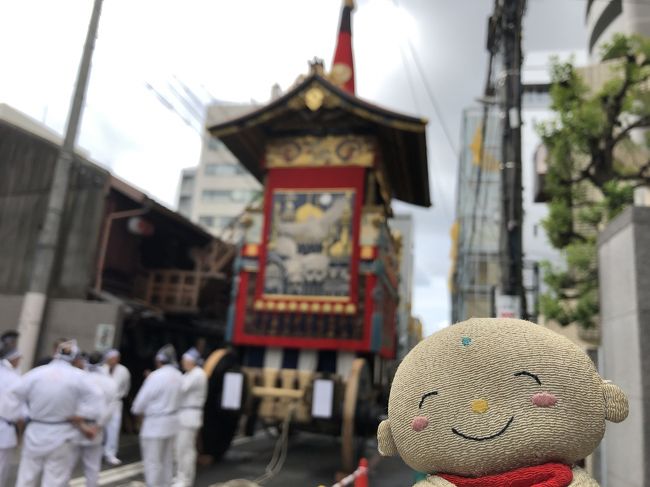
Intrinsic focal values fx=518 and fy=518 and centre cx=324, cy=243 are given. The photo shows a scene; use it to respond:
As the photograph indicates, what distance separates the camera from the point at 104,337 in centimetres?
887

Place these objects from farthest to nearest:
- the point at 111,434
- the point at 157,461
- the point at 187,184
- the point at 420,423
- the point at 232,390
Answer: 1. the point at 187,184
2. the point at 111,434
3. the point at 232,390
4. the point at 157,461
5. the point at 420,423

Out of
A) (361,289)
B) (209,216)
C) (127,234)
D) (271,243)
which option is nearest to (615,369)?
(361,289)

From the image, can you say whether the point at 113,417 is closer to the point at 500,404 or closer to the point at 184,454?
the point at 184,454

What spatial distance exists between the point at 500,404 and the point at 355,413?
192 inches

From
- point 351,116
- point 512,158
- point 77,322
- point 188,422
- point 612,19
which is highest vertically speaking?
point 612,19

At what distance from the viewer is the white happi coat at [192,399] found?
19.5ft

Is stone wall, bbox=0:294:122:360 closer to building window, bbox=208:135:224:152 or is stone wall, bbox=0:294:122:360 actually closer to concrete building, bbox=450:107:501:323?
concrete building, bbox=450:107:501:323

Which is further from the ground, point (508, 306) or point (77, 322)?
point (508, 306)

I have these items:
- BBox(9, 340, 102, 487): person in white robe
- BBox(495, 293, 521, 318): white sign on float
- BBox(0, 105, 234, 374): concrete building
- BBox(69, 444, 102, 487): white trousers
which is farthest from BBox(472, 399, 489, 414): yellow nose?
BBox(0, 105, 234, 374): concrete building

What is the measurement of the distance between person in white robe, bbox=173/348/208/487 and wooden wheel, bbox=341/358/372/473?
1757 millimetres

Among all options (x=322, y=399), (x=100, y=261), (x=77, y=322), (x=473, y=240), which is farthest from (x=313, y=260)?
(x=473, y=240)

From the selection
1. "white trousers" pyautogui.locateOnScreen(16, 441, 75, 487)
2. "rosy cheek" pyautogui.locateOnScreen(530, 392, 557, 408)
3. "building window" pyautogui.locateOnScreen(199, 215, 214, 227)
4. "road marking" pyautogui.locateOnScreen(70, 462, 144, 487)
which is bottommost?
"road marking" pyautogui.locateOnScreen(70, 462, 144, 487)

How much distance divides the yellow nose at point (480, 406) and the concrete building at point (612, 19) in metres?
25.4

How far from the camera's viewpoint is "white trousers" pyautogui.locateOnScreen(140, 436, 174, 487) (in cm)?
543
